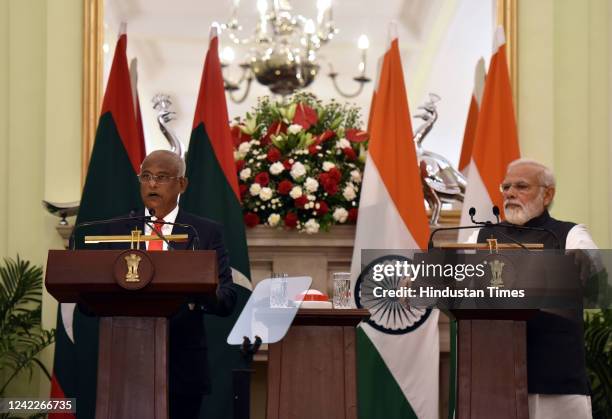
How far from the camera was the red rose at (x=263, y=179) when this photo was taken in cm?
611

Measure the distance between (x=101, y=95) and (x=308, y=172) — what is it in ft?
4.61

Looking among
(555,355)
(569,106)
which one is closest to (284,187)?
(569,106)

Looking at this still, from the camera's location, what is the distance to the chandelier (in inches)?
267

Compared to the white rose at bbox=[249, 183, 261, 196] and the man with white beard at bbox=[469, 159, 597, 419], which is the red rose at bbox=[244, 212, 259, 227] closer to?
the white rose at bbox=[249, 183, 261, 196]

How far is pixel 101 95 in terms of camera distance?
21.3 ft

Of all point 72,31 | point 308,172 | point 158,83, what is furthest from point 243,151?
point 72,31

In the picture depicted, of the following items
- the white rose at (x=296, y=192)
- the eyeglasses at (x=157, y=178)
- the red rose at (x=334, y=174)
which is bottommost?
the eyeglasses at (x=157, y=178)

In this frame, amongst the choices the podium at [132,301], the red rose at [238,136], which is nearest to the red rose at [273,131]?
the red rose at [238,136]

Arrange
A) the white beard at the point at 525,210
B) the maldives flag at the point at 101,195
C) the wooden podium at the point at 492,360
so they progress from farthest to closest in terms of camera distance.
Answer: the maldives flag at the point at 101,195, the white beard at the point at 525,210, the wooden podium at the point at 492,360

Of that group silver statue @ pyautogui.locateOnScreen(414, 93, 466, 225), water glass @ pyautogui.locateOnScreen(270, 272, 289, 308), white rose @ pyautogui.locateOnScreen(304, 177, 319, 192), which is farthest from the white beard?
silver statue @ pyautogui.locateOnScreen(414, 93, 466, 225)

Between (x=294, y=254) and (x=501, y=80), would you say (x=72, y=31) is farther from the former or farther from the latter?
(x=501, y=80)

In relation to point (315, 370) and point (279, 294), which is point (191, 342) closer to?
point (279, 294)

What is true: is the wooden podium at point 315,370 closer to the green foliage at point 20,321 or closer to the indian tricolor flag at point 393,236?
the indian tricolor flag at point 393,236

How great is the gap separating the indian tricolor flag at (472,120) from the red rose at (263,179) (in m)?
1.32
